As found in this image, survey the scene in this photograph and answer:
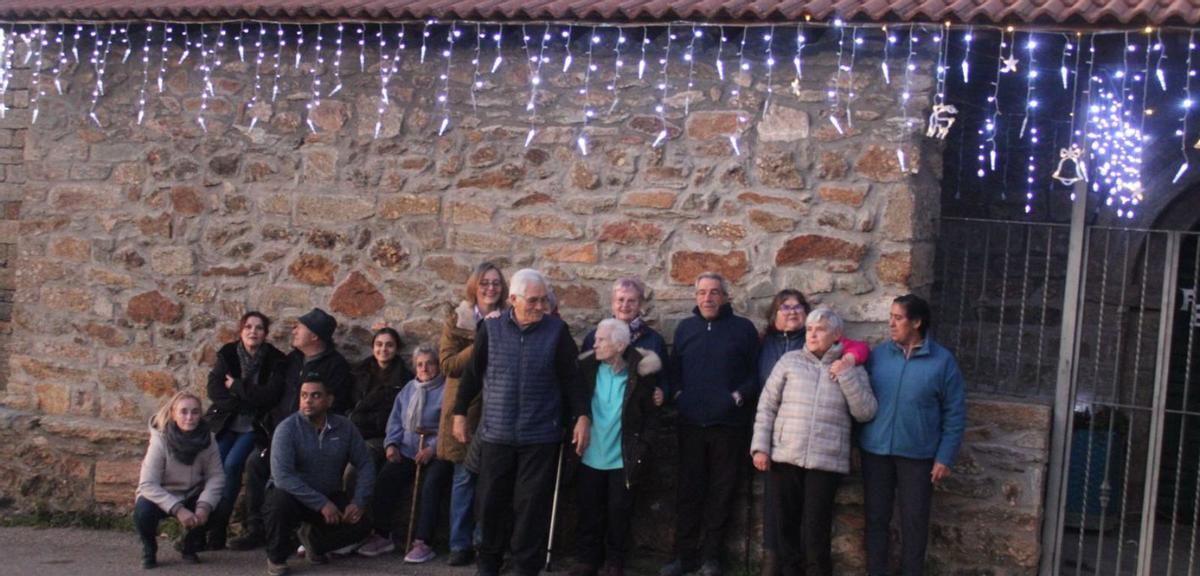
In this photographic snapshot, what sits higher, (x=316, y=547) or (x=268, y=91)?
(x=268, y=91)

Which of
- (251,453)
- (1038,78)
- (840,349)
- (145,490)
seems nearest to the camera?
(840,349)

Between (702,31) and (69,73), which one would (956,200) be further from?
(69,73)

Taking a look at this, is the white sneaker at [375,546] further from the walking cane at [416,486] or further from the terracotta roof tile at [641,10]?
the terracotta roof tile at [641,10]

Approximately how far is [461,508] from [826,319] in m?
2.08

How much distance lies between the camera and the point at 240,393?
24.4 feet

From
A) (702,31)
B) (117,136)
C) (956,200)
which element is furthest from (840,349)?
(117,136)

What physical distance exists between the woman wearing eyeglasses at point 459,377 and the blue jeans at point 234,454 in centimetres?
118

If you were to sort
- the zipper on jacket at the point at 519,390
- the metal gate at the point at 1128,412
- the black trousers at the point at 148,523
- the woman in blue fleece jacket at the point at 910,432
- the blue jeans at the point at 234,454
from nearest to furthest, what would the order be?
the woman in blue fleece jacket at the point at 910,432, the zipper on jacket at the point at 519,390, the black trousers at the point at 148,523, the blue jeans at the point at 234,454, the metal gate at the point at 1128,412

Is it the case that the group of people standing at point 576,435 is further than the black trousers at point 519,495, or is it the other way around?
the black trousers at point 519,495

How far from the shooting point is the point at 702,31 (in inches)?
275

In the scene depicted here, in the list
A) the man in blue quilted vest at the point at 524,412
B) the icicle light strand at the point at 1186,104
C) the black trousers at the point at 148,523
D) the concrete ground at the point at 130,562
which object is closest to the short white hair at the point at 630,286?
the man in blue quilted vest at the point at 524,412

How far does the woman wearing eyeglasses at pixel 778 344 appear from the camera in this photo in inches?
259

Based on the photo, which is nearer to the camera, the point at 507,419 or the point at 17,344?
the point at 507,419

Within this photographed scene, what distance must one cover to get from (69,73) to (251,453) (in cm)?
263
